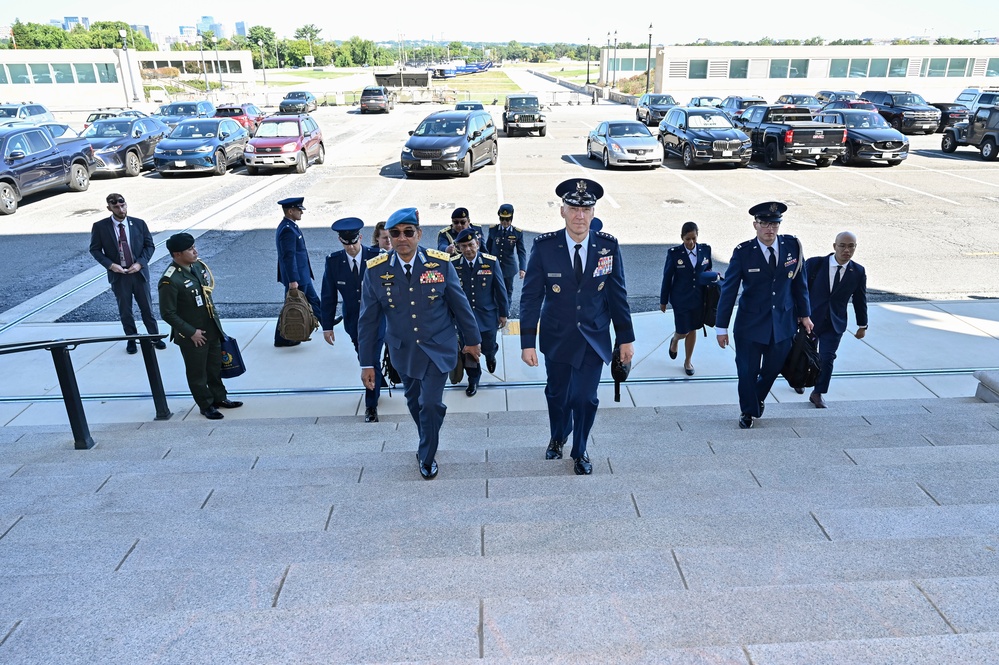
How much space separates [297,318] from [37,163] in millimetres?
13303

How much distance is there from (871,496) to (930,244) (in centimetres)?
1053

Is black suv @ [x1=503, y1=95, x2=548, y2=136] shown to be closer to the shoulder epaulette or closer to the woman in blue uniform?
the woman in blue uniform

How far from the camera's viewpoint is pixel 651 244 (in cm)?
1266

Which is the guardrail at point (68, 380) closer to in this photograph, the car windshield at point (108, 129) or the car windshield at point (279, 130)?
the car windshield at point (279, 130)

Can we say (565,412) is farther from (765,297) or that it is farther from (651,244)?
(651,244)

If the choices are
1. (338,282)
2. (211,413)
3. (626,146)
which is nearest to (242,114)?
(626,146)

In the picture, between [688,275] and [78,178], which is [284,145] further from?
[688,275]

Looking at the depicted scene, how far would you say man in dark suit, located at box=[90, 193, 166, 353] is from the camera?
7.64 m

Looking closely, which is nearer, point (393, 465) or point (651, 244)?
point (393, 465)

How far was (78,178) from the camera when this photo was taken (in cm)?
1839

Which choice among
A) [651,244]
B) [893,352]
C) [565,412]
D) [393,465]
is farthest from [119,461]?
[651,244]

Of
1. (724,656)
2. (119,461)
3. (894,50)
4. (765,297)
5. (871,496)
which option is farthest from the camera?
(894,50)

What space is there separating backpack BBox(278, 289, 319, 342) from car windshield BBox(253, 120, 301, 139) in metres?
15.2

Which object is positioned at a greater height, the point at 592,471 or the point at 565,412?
the point at 565,412
